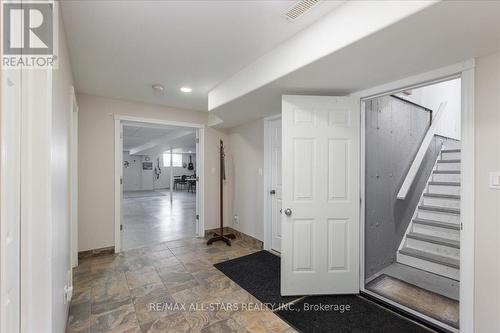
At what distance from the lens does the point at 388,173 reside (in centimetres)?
296

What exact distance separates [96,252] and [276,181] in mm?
2987

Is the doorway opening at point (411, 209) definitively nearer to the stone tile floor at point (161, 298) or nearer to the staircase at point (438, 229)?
the staircase at point (438, 229)

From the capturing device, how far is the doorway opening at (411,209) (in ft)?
7.91

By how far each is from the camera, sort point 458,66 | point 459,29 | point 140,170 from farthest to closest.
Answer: point 140,170, point 458,66, point 459,29

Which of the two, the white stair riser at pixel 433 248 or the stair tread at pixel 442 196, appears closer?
the white stair riser at pixel 433 248

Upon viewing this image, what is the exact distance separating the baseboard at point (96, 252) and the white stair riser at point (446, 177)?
17.6ft

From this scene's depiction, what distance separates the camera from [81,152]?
3307 millimetres

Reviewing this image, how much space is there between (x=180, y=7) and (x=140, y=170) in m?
13.6

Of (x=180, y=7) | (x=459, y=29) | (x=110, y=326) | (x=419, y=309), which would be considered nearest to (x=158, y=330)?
(x=110, y=326)

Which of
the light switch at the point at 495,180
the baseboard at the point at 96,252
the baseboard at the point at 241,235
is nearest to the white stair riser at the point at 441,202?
the light switch at the point at 495,180

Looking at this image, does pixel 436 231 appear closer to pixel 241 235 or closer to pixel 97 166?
pixel 241 235

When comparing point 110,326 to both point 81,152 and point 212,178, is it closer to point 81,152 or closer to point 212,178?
point 81,152

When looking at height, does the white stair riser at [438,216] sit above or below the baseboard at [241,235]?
above

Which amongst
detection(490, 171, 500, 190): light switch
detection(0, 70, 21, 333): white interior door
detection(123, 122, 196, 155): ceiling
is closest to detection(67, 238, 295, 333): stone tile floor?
detection(0, 70, 21, 333): white interior door
